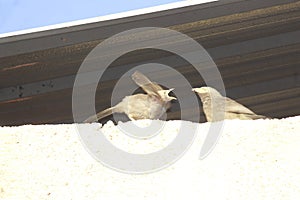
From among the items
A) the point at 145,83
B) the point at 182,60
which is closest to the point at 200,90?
the point at 182,60

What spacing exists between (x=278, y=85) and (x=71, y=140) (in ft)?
6.68

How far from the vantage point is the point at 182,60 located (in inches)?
165

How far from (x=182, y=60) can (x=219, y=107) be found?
49 cm

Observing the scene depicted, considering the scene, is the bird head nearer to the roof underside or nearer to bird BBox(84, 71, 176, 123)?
bird BBox(84, 71, 176, 123)

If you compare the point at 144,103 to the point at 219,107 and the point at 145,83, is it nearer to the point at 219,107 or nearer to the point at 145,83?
the point at 145,83

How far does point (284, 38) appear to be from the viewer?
421 centimetres

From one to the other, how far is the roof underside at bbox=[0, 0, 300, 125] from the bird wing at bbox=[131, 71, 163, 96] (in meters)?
0.11

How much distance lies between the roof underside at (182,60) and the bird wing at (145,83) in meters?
0.11

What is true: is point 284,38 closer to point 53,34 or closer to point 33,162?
point 53,34

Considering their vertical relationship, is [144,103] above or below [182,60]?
below

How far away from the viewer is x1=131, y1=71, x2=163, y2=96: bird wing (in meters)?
4.04

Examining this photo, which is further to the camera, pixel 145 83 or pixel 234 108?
pixel 145 83

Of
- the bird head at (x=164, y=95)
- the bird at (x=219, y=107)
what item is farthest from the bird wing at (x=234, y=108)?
the bird head at (x=164, y=95)

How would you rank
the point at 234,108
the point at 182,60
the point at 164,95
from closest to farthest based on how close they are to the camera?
the point at 234,108 < the point at 164,95 < the point at 182,60
